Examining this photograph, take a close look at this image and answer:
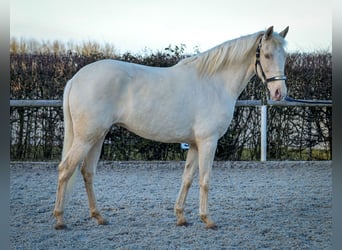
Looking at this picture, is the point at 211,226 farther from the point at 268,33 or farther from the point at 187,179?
the point at 268,33

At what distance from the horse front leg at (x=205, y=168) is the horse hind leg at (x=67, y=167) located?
1040 millimetres

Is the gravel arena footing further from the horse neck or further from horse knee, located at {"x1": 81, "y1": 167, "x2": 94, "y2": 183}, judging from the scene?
the horse neck

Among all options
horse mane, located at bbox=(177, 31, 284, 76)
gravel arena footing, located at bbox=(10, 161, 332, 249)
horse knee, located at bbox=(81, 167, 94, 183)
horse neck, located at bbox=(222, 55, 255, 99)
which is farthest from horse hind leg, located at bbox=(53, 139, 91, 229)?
horse neck, located at bbox=(222, 55, 255, 99)

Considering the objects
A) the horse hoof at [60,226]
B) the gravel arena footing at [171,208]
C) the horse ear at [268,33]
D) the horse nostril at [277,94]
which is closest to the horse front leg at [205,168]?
the gravel arena footing at [171,208]

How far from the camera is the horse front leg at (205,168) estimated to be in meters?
3.60

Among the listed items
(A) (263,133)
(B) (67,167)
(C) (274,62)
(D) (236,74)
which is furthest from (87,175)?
(A) (263,133)

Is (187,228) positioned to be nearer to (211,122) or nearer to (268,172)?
(211,122)

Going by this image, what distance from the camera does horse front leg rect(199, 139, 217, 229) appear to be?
3598mm

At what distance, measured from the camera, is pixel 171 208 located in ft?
14.6

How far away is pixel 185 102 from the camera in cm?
361

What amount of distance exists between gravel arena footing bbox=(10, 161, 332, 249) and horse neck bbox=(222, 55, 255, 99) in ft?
4.42

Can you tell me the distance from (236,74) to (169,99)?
2.45ft

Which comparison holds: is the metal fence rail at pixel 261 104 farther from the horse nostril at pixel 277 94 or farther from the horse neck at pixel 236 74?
the horse nostril at pixel 277 94

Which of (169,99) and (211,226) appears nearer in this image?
(169,99)
